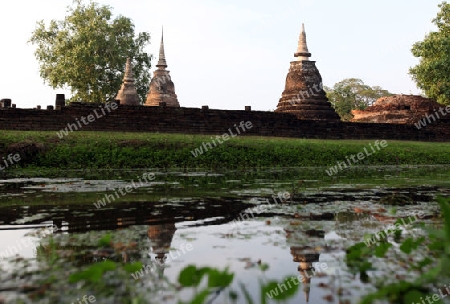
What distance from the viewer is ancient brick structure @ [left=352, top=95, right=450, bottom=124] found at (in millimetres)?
32281

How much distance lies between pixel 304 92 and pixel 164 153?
1411 cm

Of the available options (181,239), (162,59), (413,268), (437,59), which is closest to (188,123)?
(162,59)

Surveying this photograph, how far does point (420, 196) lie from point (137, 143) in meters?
10.2

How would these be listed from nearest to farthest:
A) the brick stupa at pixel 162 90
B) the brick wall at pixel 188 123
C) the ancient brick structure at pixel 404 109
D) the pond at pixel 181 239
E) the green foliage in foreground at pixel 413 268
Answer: the green foliage in foreground at pixel 413 268
the pond at pixel 181 239
the brick wall at pixel 188 123
the ancient brick structure at pixel 404 109
the brick stupa at pixel 162 90

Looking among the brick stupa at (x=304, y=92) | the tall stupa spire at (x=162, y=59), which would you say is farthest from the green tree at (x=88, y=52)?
the brick stupa at (x=304, y=92)

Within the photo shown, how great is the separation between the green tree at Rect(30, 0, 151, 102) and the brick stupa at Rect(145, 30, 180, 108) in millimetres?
4328

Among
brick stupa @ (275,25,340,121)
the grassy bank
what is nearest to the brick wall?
the grassy bank

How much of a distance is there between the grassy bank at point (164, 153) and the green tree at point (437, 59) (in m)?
17.5

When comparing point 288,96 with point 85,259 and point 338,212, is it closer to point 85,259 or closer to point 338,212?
point 338,212

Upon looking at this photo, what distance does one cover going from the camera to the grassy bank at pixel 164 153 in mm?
14938

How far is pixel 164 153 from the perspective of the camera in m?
16.4

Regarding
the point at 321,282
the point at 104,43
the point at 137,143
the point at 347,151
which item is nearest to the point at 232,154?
the point at 137,143

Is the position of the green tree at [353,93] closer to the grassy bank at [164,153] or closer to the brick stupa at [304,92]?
the brick stupa at [304,92]

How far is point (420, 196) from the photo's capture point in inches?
333
